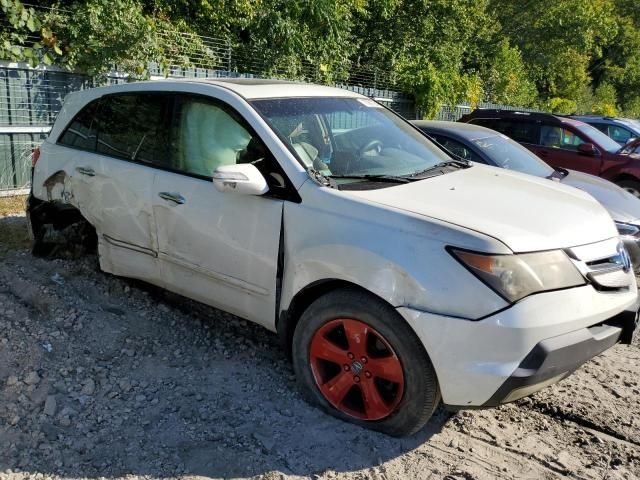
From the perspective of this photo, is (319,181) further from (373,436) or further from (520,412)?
(520,412)

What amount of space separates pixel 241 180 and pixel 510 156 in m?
4.34

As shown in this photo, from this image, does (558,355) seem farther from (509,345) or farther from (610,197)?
(610,197)

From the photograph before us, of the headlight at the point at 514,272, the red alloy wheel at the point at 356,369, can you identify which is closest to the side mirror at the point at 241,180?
the red alloy wheel at the point at 356,369

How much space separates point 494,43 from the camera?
24.0m

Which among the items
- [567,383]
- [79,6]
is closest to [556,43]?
[79,6]

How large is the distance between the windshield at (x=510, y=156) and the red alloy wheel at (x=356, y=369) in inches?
156

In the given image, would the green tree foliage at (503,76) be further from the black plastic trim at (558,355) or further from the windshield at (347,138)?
the black plastic trim at (558,355)

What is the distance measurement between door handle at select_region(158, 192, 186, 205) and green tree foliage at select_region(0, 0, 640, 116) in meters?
5.17

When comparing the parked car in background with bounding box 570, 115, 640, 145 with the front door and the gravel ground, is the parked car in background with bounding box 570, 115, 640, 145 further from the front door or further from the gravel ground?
the front door

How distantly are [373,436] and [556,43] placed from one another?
27.5 m

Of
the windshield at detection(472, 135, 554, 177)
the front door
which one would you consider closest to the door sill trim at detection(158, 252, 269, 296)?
the front door

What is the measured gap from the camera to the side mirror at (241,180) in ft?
10.2

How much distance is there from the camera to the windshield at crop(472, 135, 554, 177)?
6344 mm

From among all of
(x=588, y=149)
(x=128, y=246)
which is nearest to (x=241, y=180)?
(x=128, y=246)
